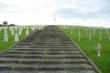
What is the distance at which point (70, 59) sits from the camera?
32.6 feet

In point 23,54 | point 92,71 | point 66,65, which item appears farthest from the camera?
point 23,54

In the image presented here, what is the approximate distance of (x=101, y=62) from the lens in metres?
9.72

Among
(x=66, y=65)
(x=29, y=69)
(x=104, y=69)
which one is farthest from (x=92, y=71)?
(x=29, y=69)

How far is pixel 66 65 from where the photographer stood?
28.8 feet

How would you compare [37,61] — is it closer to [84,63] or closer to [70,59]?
[70,59]

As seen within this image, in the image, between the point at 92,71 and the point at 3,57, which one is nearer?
the point at 92,71

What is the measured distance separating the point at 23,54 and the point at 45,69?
316 centimetres

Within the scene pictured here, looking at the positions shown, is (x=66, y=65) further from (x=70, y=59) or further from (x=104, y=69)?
(x=104, y=69)

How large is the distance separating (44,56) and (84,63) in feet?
8.13

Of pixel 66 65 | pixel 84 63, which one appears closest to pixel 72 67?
pixel 66 65

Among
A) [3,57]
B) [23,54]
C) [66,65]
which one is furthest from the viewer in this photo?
[23,54]

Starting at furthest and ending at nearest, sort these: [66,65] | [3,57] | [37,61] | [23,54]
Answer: [23,54]
[3,57]
[37,61]
[66,65]

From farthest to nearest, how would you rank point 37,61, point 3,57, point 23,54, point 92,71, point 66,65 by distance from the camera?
point 23,54 < point 3,57 < point 37,61 < point 66,65 < point 92,71

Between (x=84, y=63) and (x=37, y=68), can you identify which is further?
(x=84, y=63)
